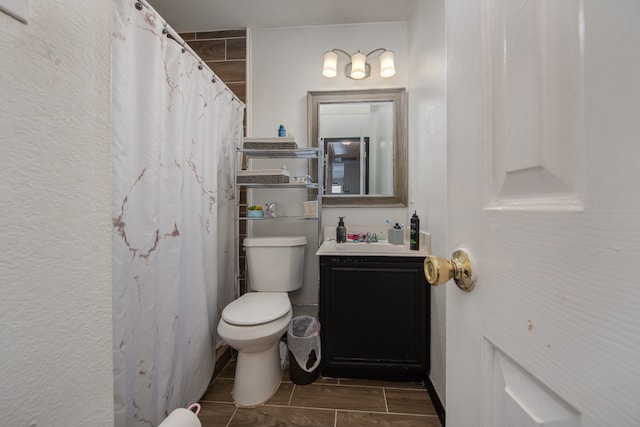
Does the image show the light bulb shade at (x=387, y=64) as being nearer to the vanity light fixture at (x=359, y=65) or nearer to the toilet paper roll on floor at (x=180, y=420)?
the vanity light fixture at (x=359, y=65)

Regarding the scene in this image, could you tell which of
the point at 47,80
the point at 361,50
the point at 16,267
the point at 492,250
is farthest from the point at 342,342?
the point at 361,50

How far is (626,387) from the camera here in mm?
187

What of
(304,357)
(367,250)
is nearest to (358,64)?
(367,250)

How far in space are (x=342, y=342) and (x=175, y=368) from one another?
85 cm

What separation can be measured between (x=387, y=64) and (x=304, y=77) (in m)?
0.63

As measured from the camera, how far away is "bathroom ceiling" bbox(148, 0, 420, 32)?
1718mm

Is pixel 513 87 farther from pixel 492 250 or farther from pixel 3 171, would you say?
pixel 3 171

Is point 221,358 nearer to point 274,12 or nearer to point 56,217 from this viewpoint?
point 56,217

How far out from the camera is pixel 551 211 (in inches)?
9.6

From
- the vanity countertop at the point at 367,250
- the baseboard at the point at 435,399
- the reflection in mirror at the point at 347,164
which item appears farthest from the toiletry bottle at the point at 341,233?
the baseboard at the point at 435,399

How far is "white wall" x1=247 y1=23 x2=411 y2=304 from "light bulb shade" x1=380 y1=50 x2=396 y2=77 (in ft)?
0.25

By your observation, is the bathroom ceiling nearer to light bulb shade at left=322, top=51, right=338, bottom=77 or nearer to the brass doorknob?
light bulb shade at left=322, top=51, right=338, bottom=77

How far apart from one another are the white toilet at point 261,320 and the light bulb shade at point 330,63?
1267mm

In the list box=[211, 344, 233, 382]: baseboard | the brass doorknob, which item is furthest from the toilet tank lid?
the brass doorknob
